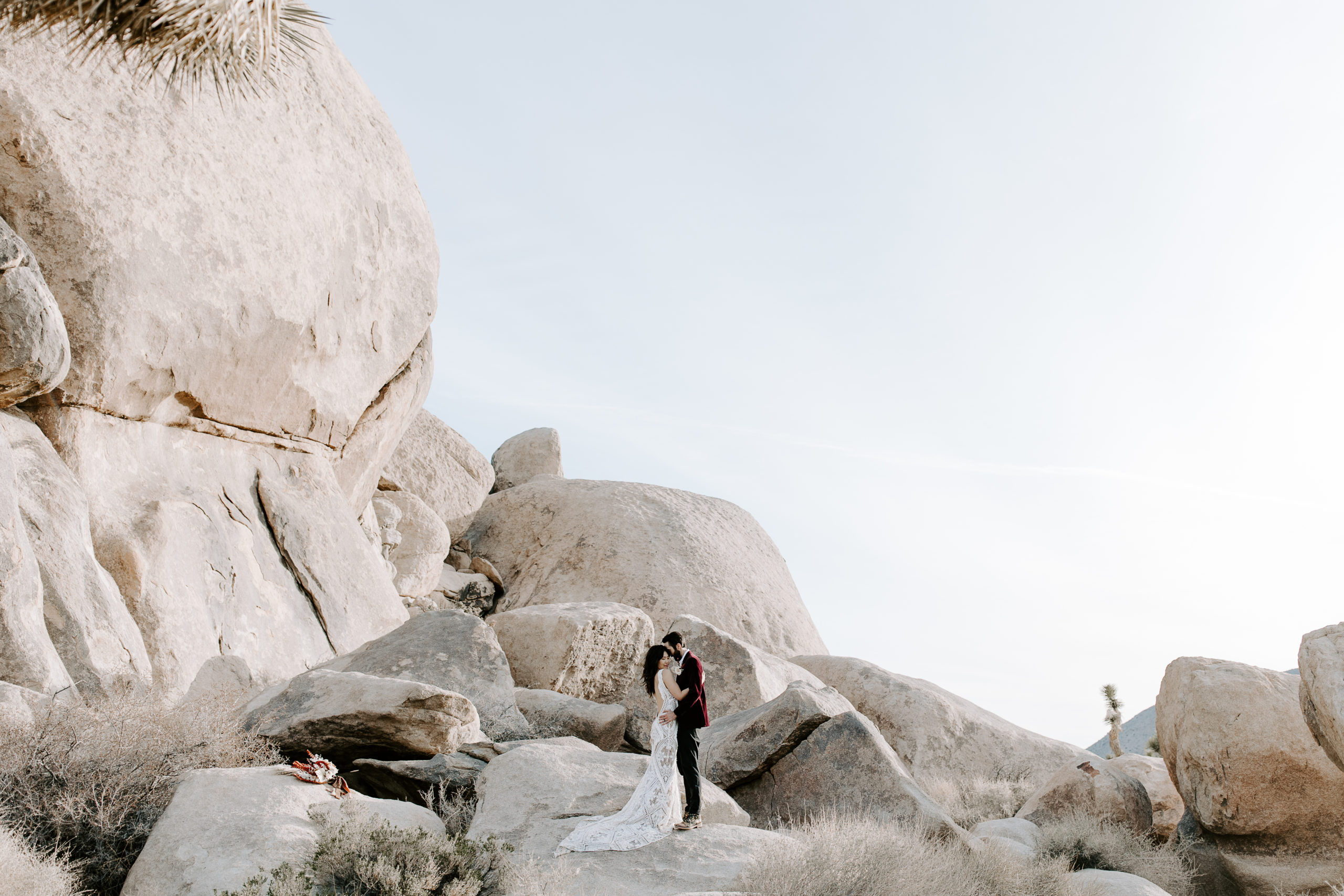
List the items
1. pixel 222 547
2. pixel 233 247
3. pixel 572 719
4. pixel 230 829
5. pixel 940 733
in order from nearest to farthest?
1. pixel 230 829
2. pixel 572 719
3. pixel 222 547
4. pixel 233 247
5. pixel 940 733

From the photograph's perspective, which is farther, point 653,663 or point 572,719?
point 572,719

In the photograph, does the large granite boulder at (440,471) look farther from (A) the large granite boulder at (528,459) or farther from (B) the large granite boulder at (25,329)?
(B) the large granite boulder at (25,329)

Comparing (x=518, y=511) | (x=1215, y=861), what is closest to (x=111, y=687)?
(x=1215, y=861)

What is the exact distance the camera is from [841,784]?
32.6ft

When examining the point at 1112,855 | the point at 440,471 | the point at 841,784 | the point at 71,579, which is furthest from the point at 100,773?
the point at 440,471

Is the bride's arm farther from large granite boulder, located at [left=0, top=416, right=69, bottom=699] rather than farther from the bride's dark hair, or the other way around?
large granite boulder, located at [left=0, top=416, right=69, bottom=699]

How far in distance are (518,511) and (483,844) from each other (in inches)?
647

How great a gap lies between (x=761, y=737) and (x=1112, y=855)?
12.1ft

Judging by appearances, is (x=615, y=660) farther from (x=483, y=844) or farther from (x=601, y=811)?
(x=483, y=844)

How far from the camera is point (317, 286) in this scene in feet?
47.1

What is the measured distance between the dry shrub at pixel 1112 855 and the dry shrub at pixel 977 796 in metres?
1.85

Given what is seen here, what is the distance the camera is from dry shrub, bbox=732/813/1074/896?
6590mm

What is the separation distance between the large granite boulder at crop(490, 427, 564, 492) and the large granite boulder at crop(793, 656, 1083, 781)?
11035 millimetres

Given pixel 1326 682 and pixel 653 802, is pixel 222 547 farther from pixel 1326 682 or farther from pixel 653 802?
pixel 1326 682
